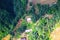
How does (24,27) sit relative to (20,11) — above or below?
below

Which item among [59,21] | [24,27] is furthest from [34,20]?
[59,21]

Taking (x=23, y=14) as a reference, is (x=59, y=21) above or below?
below

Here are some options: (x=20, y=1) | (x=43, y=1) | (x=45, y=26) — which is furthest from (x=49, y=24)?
(x=20, y=1)

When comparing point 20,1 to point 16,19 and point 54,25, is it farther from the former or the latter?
point 54,25

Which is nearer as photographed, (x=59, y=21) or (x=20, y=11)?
(x=59, y=21)

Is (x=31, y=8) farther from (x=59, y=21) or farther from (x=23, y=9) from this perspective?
(x=59, y=21)

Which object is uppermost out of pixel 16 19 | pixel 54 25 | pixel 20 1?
pixel 20 1
